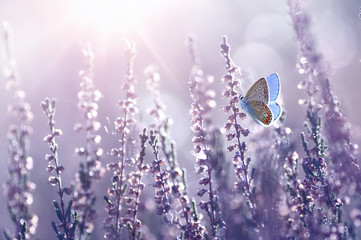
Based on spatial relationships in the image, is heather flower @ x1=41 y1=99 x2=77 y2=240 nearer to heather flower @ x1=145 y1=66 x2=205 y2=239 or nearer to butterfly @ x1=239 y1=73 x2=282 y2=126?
heather flower @ x1=145 y1=66 x2=205 y2=239

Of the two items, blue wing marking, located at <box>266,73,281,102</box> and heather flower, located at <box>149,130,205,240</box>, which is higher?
blue wing marking, located at <box>266,73,281,102</box>

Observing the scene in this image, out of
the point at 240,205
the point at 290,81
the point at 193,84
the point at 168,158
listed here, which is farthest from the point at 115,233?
the point at 290,81

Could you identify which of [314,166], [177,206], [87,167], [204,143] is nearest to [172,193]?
[177,206]

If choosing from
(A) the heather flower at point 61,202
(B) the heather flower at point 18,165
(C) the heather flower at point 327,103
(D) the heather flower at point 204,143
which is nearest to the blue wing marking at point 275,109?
(C) the heather flower at point 327,103

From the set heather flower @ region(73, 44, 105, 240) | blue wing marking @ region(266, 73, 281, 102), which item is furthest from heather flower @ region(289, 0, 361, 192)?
heather flower @ region(73, 44, 105, 240)

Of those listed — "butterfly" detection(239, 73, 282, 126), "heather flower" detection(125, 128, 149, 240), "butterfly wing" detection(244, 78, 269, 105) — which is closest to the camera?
"heather flower" detection(125, 128, 149, 240)

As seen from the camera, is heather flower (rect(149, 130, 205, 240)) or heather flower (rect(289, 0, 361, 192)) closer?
heather flower (rect(149, 130, 205, 240))
